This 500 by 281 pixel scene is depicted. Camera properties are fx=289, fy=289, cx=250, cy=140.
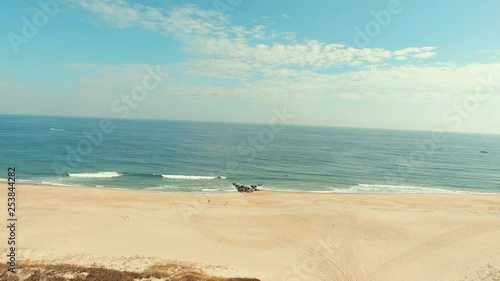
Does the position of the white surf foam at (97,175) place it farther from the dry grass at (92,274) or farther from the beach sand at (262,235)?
the dry grass at (92,274)

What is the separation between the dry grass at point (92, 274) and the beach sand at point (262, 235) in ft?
3.37

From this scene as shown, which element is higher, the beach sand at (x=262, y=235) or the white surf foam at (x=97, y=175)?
the white surf foam at (x=97, y=175)

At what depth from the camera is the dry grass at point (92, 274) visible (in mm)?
17705

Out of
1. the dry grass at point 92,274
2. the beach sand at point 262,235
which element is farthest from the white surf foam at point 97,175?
the dry grass at point 92,274

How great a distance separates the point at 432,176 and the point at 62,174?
252 feet

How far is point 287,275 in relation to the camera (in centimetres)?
2038

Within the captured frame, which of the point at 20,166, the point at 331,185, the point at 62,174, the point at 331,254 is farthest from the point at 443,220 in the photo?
the point at 20,166

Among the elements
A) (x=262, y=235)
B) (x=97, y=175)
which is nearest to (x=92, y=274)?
(x=262, y=235)

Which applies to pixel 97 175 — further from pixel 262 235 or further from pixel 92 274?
pixel 92 274

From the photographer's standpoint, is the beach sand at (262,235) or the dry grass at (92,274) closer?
the dry grass at (92,274)

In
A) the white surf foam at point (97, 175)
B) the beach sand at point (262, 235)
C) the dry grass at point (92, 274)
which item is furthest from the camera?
the white surf foam at point (97, 175)

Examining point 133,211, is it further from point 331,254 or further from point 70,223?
point 331,254

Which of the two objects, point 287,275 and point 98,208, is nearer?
point 287,275

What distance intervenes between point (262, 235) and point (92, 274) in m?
14.1
